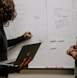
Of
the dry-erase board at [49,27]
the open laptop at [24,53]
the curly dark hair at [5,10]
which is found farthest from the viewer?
the dry-erase board at [49,27]

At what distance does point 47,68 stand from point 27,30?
1.49 ft

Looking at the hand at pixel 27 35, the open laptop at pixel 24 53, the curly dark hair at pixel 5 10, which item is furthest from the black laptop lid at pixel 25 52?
the hand at pixel 27 35

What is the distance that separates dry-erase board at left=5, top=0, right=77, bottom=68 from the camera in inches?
87.3

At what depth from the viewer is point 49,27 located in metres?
2.25

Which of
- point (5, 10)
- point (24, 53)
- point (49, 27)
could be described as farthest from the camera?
point (49, 27)

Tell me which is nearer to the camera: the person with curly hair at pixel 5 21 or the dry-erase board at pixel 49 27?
the person with curly hair at pixel 5 21

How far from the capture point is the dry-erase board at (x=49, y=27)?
222 cm

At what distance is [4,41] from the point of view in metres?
1.81

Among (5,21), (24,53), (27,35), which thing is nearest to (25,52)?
(24,53)

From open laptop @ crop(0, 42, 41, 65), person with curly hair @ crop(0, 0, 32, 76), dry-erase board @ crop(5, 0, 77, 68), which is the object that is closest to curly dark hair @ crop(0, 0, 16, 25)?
person with curly hair @ crop(0, 0, 32, 76)

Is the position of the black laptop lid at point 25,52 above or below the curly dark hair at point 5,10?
below

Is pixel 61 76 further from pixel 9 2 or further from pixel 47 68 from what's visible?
pixel 9 2

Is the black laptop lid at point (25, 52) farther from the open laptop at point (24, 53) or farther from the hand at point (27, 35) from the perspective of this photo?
the hand at point (27, 35)

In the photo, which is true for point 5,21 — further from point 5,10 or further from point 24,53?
point 24,53
